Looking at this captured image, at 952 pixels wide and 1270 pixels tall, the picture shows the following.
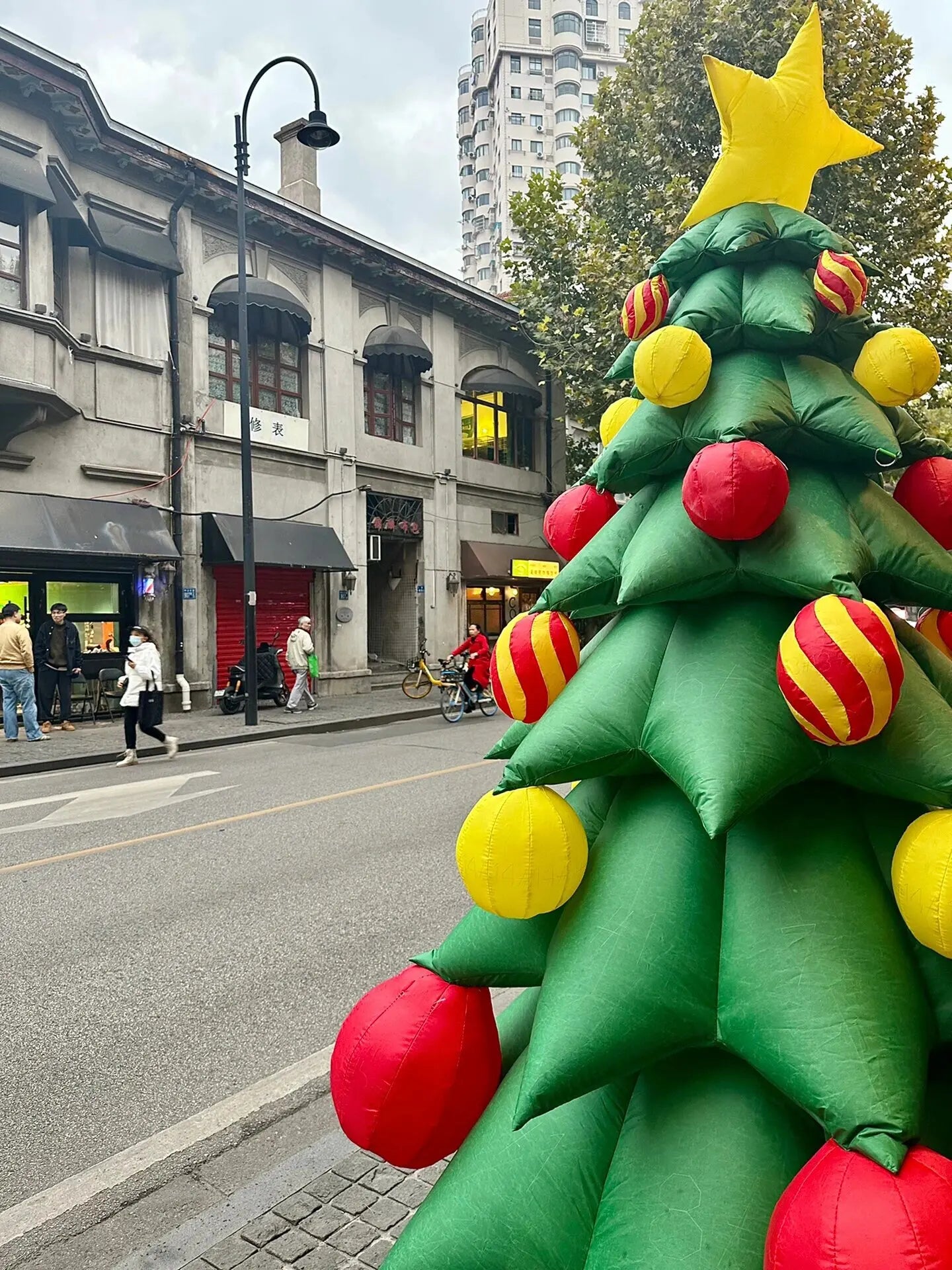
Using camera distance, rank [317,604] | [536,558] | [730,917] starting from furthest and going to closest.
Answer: [536,558] → [317,604] → [730,917]

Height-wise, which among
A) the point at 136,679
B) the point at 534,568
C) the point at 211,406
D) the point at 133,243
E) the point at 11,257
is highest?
the point at 133,243

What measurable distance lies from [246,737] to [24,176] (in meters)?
9.66

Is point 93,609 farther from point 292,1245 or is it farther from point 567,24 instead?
point 567,24

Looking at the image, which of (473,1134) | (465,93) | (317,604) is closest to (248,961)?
(473,1134)

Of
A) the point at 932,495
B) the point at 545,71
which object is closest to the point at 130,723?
the point at 932,495

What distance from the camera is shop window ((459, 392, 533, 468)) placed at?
23.6 m

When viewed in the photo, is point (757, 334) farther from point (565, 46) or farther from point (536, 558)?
point (565, 46)

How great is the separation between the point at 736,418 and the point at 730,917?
985 millimetres

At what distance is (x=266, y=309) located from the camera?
56.4ft

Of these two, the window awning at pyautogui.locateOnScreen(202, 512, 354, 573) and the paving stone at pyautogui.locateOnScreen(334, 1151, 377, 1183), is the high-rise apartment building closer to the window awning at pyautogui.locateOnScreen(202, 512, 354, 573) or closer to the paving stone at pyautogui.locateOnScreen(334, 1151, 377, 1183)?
the window awning at pyautogui.locateOnScreen(202, 512, 354, 573)

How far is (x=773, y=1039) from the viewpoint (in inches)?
50.2

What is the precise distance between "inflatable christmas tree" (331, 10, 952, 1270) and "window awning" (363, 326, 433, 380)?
19118 millimetres

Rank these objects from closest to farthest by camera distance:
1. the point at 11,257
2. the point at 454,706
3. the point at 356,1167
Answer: the point at 356,1167 < the point at 11,257 < the point at 454,706

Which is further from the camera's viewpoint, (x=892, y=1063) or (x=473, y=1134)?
(x=473, y=1134)
